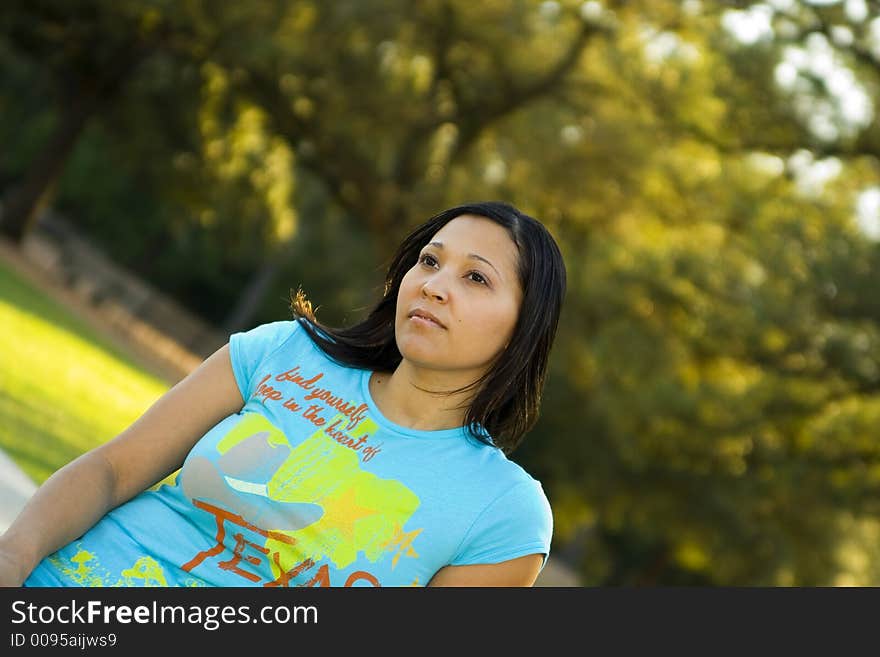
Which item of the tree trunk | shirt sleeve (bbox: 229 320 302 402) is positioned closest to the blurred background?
the tree trunk

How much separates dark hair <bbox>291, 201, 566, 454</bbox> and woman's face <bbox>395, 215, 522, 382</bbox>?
0.03m

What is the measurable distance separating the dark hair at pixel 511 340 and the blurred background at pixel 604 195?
9502 millimetres

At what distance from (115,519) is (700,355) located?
17427mm

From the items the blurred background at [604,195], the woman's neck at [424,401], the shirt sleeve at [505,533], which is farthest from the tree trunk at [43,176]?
the shirt sleeve at [505,533]

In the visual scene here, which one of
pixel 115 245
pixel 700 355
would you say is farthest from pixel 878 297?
pixel 115 245

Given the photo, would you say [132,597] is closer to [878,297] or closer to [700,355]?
[878,297]

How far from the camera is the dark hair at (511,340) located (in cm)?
300

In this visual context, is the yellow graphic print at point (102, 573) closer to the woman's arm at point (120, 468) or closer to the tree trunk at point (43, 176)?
the woman's arm at point (120, 468)

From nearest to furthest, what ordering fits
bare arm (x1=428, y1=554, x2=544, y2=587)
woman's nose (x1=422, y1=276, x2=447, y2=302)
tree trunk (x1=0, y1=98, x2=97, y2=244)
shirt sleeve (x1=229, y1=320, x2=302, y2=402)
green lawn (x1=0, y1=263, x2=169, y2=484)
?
bare arm (x1=428, y1=554, x2=544, y2=587) < woman's nose (x1=422, y1=276, x2=447, y2=302) < shirt sleeve (x1=229, y1=320, x2=302, y2=402) < green lawn (x1=0, y1=263, x2=169, y2=484) < tree trunk (x1=0, y1=98, x2=97, y2=244)

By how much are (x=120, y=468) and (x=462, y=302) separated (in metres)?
0.85

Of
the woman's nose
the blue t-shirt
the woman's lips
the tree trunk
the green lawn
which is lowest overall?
the tree trunk

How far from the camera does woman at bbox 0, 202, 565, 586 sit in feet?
9.03

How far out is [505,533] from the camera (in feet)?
9.02

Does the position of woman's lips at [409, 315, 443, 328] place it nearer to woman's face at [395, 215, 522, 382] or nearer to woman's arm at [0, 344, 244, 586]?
woman's face at [395, 215, 522, 382]
